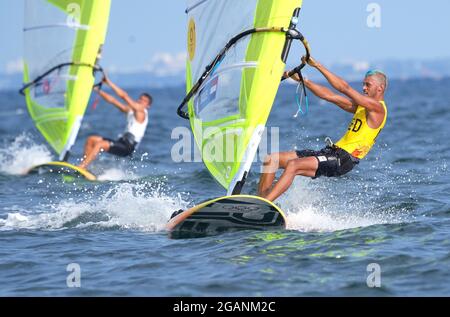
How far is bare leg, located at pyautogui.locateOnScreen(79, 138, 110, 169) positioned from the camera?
49.4ft

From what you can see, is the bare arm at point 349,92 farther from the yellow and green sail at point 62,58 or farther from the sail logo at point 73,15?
the sail logo at point 73,15

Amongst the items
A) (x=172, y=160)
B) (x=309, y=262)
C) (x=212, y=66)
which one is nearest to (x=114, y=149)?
(x=172, y=160)

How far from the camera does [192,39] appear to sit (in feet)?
33.3

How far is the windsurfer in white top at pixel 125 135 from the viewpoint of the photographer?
50.1 feet

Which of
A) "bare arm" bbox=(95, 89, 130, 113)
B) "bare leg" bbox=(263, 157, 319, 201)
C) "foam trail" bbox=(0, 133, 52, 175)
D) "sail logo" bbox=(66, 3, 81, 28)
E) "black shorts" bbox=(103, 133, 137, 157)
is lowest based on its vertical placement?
"bare leg" bbox=(263, 157, 319, 201)

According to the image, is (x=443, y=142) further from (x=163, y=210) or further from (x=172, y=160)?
(x=163, y=210)

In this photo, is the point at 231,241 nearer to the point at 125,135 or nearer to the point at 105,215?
the point at 105,215

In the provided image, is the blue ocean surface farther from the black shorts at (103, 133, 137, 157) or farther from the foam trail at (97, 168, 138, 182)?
the black shorts at (103, 133, 137, 157)

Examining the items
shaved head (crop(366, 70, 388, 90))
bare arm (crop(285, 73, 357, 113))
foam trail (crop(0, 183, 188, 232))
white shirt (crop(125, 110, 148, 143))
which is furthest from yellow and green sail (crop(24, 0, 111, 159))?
shaved head (crop(366, 70, 388, 90))

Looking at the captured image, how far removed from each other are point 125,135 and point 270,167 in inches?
275

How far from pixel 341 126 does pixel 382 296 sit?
19.1 meters

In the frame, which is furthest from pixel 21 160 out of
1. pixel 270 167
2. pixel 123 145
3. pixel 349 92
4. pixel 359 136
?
pixel 349 92

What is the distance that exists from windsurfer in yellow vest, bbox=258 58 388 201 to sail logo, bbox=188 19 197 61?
4.76 ft

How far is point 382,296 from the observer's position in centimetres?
668
